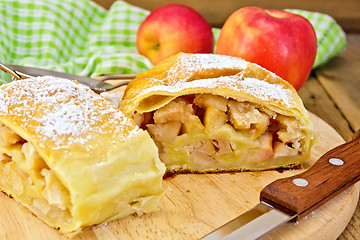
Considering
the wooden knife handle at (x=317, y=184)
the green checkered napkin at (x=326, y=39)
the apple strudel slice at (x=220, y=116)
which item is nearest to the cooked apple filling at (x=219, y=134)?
the apple strudel slice at (x=220, y=116)

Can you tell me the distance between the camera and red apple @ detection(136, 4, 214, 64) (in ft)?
10.5

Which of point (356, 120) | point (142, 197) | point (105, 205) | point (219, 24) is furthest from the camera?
point (219, 24)

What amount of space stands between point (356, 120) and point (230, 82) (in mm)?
1101

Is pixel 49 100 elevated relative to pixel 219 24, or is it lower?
elevated

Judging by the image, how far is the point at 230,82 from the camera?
213 cm

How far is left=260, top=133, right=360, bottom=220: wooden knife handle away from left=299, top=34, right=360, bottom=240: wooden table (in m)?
0.72

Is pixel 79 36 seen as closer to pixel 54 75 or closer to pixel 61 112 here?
pixel 54 75

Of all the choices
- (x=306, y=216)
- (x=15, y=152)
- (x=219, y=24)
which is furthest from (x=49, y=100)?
(x=219, y=24)

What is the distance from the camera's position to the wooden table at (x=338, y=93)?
9.37 ft

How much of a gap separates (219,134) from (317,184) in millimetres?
533

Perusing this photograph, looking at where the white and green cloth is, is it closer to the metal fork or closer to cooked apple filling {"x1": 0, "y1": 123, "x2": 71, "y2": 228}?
the metal fork

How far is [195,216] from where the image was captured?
1.84 m

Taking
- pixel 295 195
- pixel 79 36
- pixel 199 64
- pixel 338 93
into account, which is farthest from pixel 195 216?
pixel 79 36

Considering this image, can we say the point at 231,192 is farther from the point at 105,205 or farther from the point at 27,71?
the point at 27,71
